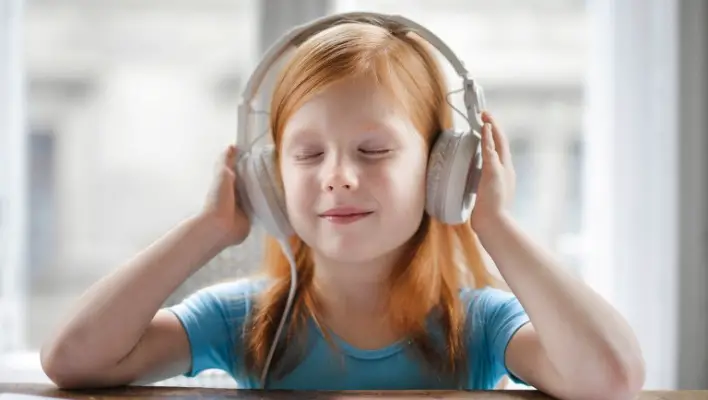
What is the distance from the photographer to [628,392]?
0.72 metres

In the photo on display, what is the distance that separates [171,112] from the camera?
1.63m

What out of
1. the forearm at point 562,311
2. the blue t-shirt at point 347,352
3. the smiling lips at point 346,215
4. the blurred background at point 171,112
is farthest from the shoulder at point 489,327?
the blurred background at point 171,112

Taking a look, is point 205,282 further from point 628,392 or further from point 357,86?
point 628,392

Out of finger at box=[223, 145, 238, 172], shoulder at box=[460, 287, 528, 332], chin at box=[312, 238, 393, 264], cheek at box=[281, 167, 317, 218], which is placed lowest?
shoulder at box=[460, 287, 528, 332]

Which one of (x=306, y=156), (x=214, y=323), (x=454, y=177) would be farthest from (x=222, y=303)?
(x=454, y=177)

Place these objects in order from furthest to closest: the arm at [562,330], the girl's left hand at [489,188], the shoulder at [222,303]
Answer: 1. the shoulder at [222,303]
2. the girl's left hand at [489,188]
3. the arm at [562,330]

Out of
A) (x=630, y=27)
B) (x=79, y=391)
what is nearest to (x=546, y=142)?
(x=630, y=27)

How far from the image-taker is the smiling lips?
0.79 m

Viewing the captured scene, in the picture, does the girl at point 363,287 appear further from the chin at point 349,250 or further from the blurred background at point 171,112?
the blurred background at point 171,112

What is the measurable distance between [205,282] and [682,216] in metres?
0.92

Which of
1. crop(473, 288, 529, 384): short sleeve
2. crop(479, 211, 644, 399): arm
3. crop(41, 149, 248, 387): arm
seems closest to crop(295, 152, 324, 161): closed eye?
crop(41, 149, 248, 387): arm

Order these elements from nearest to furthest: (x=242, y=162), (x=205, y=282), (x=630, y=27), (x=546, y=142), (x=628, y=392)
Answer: (x=628, y=392)
(x=242, y=162)
(x=205, y=282)
(x=630, y=27)
(x=546, y=142)

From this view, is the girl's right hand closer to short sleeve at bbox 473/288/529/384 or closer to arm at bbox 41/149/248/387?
arm at bbox 41/149/248/387

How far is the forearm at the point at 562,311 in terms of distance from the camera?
72 cm
